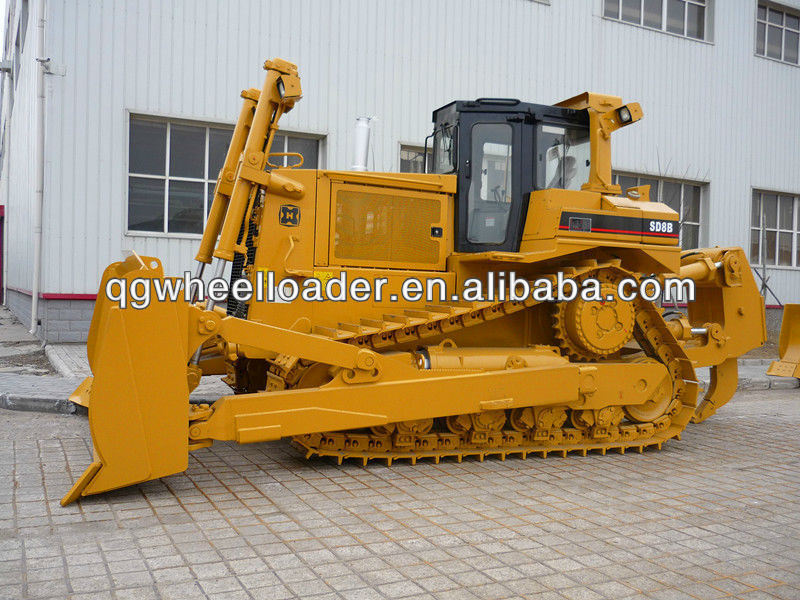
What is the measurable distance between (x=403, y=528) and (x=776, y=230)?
58.5ft

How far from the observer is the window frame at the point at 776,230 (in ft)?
60.8

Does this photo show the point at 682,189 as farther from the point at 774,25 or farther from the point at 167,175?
the point at 167,175

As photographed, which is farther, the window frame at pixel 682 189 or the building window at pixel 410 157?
the window frame at pixel 682 189

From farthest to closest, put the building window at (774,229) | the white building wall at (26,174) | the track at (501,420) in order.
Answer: the building window at (774,229)
the white building wall at (26,174)
the track at (501,420)

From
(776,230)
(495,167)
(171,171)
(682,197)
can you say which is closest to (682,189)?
(682,197)

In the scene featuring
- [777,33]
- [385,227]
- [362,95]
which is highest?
[777,33]

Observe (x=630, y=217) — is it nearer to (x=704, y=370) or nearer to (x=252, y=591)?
(x=252, y=591)

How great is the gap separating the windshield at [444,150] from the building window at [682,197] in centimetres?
1022

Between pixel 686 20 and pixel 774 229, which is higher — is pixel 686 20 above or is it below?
above

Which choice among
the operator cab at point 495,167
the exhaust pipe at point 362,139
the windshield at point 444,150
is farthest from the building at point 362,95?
the operator cab at point 495,167

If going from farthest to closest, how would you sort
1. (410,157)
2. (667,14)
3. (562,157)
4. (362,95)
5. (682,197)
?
(682,197) < (667,14) < (410,157) < (362,95) < (562,157)

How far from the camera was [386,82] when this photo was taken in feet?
45.4

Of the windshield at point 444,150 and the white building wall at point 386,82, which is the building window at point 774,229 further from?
the windshield at point 444,150

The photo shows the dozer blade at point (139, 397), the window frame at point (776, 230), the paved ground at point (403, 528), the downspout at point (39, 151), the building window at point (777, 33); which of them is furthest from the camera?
the building window at point (777, 33)
